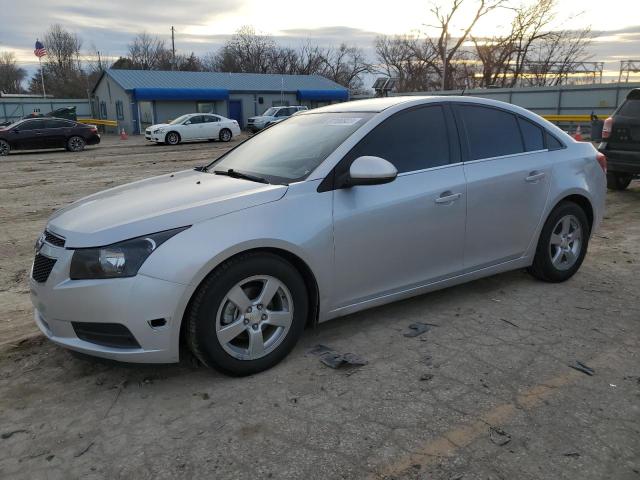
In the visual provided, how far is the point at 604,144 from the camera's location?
9.52 m

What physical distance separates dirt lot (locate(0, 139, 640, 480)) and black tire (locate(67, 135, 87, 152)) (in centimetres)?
2032

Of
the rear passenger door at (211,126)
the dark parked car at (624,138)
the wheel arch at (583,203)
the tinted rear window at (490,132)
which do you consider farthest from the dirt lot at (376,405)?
the rear passenger door at (211,126)

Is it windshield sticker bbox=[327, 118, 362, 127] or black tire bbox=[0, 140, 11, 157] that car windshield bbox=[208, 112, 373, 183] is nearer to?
windshield sticker bbox=[327, 118, 362, 127]

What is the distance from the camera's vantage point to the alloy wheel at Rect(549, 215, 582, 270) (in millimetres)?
4867

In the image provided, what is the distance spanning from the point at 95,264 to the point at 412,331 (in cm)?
223

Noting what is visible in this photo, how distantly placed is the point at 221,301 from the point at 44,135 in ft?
72.1

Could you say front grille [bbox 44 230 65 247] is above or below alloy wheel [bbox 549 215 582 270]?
above

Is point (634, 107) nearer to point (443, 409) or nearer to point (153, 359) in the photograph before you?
point (443, 409)

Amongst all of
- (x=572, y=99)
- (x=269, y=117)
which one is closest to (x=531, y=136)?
(x=572, y=99)

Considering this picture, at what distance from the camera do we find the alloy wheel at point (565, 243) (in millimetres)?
4867

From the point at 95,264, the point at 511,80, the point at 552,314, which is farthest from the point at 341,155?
the point at 511,80

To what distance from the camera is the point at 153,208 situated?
10.7 ft

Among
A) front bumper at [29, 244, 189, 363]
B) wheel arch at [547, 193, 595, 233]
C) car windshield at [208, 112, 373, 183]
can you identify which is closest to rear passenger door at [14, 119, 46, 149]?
car windshield at [208, 112, 373, 183]

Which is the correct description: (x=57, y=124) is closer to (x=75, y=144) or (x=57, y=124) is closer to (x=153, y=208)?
(x=75, y=144)
